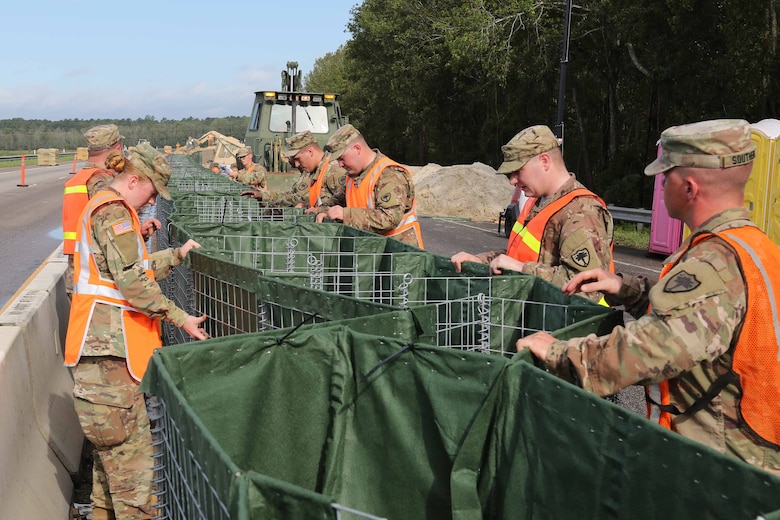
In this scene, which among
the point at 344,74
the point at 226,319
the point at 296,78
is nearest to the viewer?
the point at 226,319

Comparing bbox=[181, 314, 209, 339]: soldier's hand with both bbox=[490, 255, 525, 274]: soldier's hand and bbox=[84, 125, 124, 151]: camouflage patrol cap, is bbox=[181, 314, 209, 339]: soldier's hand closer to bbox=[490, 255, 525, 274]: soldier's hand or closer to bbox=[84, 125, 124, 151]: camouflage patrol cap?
bbox=[490, 255, 525, 274]: soldier's hand

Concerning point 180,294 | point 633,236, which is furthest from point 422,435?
point 633,236

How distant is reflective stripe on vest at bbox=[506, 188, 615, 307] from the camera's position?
4021 millimetres

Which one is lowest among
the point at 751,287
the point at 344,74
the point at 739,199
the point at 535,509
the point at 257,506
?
the point at 535,509

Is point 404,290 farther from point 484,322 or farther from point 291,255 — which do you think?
point 291,255

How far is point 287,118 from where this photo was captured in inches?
787

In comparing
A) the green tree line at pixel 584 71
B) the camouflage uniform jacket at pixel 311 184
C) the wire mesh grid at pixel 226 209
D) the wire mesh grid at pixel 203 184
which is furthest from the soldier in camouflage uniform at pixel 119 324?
Answer: the green tree line at pixel 584 71

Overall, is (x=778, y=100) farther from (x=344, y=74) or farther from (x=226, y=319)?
(x=344, y=74)

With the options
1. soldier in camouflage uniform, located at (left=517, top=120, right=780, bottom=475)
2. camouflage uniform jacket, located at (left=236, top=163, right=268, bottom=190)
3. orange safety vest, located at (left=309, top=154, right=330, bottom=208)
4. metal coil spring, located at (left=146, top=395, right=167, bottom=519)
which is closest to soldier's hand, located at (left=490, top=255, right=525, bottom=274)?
soldier in camouflage uniform, located at (left=517, top=120, right=780, bottom=475)

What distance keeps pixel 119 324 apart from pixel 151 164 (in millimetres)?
846

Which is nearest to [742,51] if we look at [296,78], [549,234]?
[296,78]

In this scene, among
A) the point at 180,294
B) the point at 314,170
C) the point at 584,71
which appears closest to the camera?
the point at 180,294

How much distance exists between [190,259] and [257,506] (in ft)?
10.6

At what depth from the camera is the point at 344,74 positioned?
7419 centimetres
